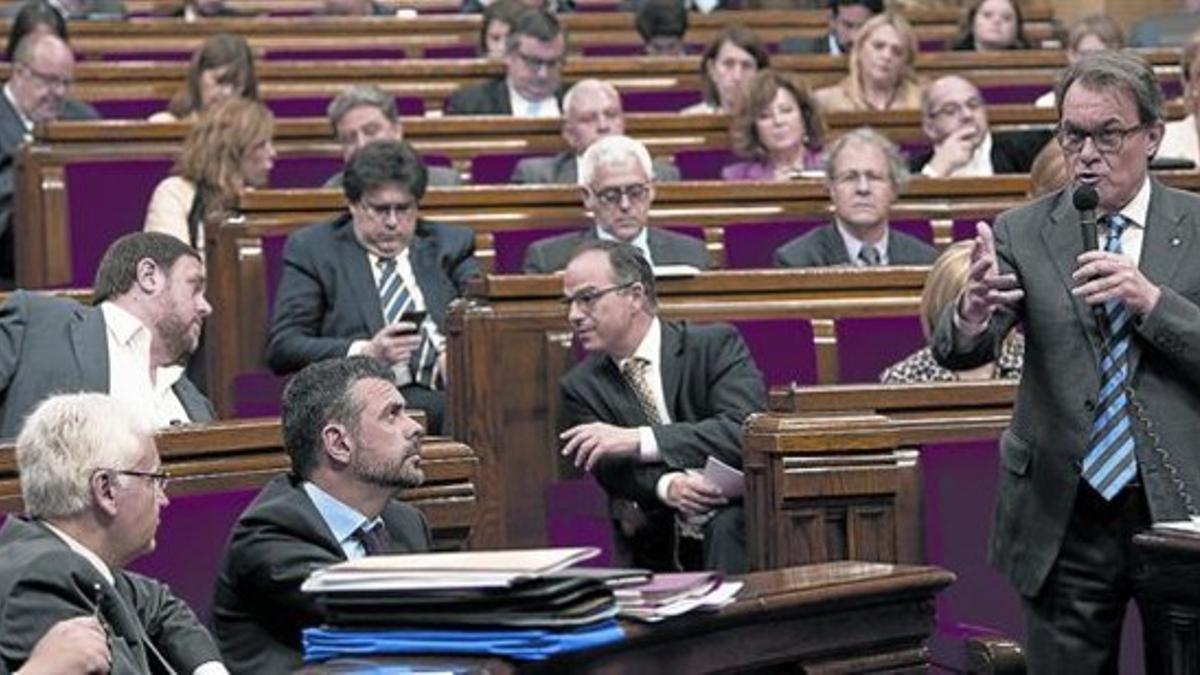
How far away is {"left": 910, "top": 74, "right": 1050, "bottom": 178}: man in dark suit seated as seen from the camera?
8344 mm

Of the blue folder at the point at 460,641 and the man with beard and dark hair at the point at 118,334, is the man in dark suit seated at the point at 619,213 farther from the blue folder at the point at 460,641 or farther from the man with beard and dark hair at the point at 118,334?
the blue folder at the point at 460,641

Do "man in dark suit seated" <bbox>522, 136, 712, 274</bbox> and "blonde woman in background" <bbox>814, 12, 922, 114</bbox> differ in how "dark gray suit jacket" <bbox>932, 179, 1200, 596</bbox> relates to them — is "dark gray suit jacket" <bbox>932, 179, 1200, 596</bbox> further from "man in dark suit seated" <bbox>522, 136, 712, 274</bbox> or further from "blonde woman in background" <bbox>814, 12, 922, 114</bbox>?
"blonde woman in background" <bbox>814, 12, 922, 114</bbox>

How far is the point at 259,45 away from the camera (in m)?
10.3

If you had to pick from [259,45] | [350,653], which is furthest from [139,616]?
[259,45]

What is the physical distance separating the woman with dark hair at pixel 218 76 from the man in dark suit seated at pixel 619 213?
1.79m

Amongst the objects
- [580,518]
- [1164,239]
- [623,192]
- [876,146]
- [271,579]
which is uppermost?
[876,146]

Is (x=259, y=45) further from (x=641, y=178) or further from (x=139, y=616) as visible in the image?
(x=139, y=616)

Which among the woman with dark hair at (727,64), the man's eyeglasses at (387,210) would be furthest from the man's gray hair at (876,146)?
the woman with dark hair at (727,64)

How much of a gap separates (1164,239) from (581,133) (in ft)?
13.2

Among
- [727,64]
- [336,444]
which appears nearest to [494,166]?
[727,64]

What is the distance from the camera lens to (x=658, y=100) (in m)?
9.76

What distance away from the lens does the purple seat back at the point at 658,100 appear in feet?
31.8

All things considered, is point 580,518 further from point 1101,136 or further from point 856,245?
point 1101,136

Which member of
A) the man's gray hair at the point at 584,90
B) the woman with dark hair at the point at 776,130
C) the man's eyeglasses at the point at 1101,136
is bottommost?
the man's eyeglasses at the point at 1101,136
